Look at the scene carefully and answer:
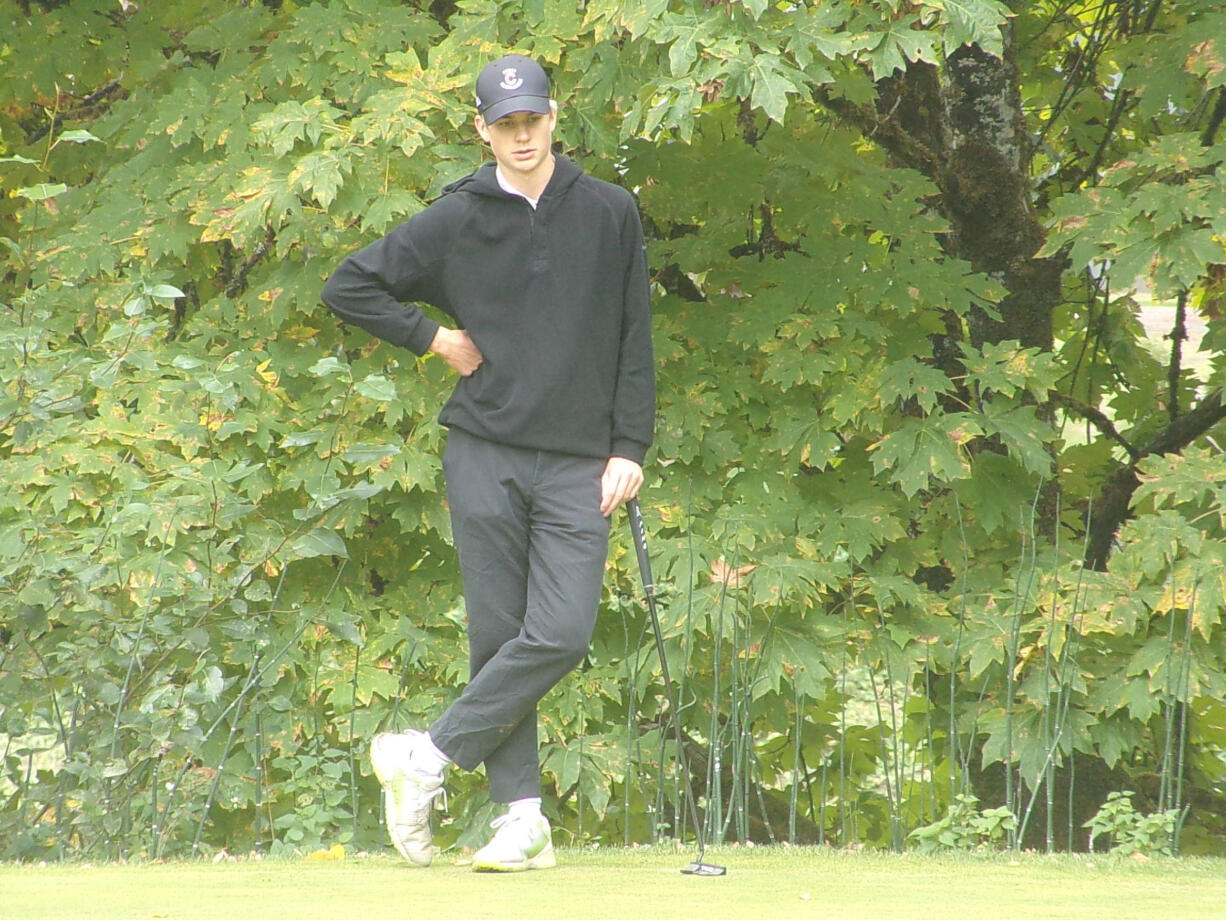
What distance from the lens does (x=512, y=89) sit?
2982 millimetres

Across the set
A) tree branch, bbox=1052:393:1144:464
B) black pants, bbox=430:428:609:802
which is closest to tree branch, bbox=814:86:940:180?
tree branch, bbox=1052:393:1144:464

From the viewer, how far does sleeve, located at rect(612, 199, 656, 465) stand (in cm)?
321

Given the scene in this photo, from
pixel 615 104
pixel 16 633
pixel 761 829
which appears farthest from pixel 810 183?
pixel 16 633

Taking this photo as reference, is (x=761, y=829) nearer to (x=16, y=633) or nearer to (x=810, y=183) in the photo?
(x=810, y=183)

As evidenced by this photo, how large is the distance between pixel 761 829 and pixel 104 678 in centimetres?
306

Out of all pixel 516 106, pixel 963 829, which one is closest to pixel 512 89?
pixel 516 106

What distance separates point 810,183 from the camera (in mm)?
5160

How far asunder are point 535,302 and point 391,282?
1.19 ft

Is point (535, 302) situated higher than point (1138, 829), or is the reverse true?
point (535, 302)

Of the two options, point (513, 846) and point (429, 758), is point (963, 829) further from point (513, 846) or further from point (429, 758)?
point (429, 758)

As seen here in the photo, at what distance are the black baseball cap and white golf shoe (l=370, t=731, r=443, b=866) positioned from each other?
4.63 ft

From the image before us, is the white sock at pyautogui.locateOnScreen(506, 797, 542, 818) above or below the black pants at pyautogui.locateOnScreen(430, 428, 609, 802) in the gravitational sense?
below

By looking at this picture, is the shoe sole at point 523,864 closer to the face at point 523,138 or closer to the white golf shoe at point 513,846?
the white golf shoe at point 513,846

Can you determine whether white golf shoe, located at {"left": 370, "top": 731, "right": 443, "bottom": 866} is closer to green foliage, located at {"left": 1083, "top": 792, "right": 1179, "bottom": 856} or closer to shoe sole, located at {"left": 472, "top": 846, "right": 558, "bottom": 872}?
shoe sole, located at {"left": 472, "top": 846, "right": 558, "bottom": 872}
